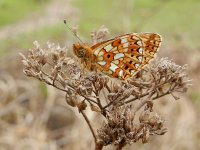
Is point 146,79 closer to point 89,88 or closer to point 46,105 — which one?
point 89,88

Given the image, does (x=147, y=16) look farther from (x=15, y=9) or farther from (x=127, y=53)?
(x=127, y=53)

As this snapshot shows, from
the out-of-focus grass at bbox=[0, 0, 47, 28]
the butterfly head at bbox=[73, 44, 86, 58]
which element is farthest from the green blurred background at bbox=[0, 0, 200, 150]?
the butterfly head at bbox=[73, 44, 86, 58]

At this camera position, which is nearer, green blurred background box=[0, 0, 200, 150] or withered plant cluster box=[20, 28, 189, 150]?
withered plant cluster box=[20, 28, 189, 150]

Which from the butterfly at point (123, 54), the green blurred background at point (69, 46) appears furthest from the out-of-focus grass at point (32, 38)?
the butterfly at point (123, 54)

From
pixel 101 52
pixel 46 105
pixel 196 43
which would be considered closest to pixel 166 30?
pixel 196 43

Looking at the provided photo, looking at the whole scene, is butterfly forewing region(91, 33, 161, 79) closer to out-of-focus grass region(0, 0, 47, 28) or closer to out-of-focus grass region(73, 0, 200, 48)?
out-of-focus grass region(73, 0, 200, 48)

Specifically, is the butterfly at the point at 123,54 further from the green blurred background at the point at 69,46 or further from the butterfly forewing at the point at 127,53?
the green blurred background at the point at 69,46
